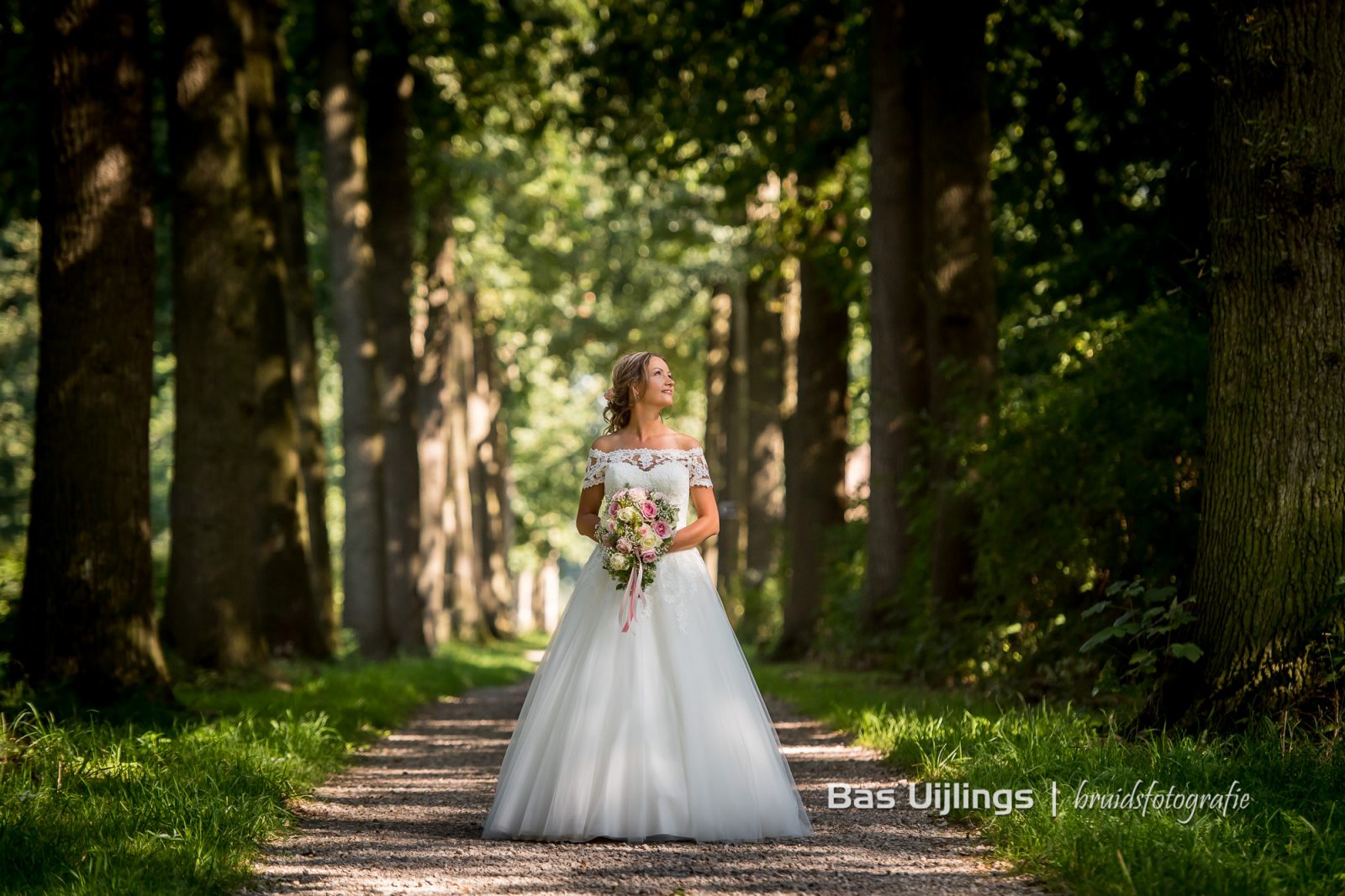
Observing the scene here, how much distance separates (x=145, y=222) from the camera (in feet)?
31.3

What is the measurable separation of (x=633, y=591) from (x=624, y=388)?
3.45ft

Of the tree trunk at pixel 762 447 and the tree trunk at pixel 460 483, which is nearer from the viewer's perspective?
the tree trunk at pixel 762 447

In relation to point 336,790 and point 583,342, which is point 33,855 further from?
point 583,342

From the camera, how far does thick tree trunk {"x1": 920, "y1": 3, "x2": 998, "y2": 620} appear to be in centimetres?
1311

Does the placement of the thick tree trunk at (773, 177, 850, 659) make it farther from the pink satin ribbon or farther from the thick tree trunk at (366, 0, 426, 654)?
the pink satin ribbon

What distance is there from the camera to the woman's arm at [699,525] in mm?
6801

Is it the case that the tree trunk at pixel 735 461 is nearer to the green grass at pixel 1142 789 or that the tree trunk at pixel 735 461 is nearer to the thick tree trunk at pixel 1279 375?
the green grass at pixel 1142 789

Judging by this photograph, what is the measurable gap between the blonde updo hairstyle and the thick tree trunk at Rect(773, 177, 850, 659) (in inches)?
480

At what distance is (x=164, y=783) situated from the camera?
260 inches

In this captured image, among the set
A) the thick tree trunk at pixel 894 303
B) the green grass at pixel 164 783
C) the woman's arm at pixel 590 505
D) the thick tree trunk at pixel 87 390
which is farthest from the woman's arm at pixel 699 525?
the thick tree trunk at pixel 894 303

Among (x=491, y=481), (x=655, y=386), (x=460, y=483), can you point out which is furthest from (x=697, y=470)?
(x=491, y=481)

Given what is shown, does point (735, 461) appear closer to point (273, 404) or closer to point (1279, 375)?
point (273, 404)

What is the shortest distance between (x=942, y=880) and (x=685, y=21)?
1496 centimetres

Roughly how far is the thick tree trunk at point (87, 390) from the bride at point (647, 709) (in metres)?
3.85
